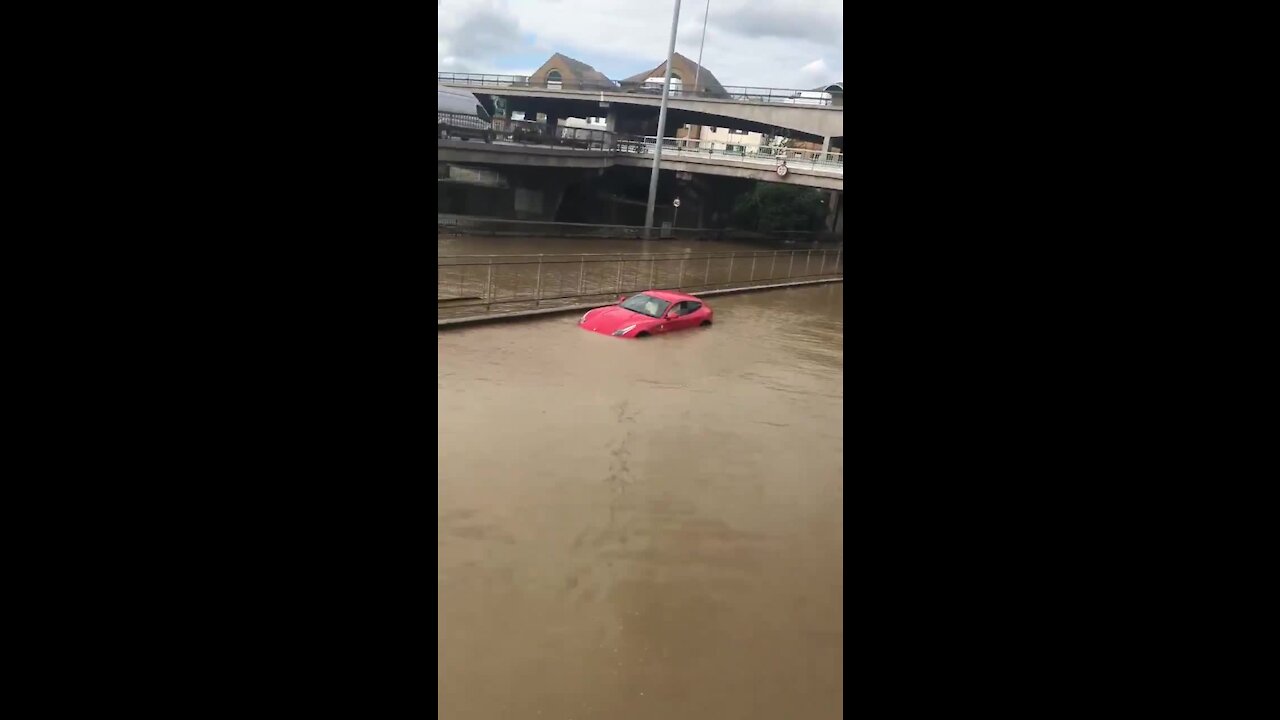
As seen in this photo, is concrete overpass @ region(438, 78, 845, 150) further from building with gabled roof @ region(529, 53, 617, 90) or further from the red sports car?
the red sports car

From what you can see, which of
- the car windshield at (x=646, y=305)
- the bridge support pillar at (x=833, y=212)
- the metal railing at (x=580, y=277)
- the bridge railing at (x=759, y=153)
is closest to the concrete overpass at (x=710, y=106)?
the bridge railing at (x=759, y=153)

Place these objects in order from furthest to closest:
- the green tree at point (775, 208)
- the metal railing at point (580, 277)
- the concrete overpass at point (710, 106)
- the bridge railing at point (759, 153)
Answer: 1. the green tree at point (775, 208)
2. the concrete overpass at point (710, 106)
3. the bridge railing at point (759, 153)
4. the metal railing at point (580, 277)

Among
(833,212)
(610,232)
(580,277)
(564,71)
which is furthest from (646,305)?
(564,71)

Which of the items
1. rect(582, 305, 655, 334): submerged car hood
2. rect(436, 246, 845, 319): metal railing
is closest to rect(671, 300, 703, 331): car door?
rect(582, 305, 655, 334): submerged car hood

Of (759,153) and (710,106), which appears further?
(710,106)

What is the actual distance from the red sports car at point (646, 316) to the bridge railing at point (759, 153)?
70.1ft

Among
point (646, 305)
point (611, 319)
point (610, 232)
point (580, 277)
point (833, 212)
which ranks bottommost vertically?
point (611, 319)

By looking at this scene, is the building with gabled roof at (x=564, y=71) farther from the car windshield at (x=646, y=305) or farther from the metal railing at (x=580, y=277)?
the car windshield at (x=646, y=305)

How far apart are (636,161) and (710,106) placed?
592cm

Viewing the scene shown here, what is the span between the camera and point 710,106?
40.7 m

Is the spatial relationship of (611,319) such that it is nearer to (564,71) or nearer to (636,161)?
(636,161)

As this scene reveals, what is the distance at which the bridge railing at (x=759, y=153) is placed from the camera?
35.5 metres

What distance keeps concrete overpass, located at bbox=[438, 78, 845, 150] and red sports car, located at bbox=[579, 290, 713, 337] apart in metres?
21.4
